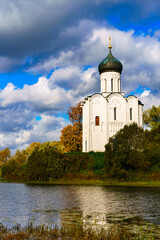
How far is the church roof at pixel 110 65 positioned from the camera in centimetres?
4884

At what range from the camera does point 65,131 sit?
168ft

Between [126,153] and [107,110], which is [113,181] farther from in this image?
[107,110]

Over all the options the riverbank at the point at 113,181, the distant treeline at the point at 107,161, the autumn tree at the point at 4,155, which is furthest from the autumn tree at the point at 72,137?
the autumn tree at the point at 4,155

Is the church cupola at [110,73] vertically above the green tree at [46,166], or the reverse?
the church cupola at [110,73]

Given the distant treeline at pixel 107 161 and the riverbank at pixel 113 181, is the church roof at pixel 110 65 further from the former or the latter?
the riverbank at pixel 113 181

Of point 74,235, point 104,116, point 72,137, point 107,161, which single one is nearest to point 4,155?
point 72,137

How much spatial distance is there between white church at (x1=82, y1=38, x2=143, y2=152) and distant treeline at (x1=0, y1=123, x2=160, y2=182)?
474 cm

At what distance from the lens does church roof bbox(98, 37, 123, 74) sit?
48844 mm

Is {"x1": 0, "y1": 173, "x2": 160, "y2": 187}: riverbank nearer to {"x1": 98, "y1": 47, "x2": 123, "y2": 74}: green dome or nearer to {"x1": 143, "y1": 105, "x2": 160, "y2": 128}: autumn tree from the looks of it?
{"x1": 143, "y1": 105, "x2": 160, "y2": 128}: autumn tree

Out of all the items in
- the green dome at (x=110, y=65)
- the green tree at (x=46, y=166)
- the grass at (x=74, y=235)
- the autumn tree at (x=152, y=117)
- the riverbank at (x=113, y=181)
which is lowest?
the grass at (x=74, y=235)

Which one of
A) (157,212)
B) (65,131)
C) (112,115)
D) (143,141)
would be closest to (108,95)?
(112,115)

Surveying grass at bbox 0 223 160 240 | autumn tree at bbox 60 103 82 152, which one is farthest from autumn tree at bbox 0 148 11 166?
grass at bbox 0 223 160 240

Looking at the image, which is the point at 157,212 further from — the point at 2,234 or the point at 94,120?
the point at 94,120

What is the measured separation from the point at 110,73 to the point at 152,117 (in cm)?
1054
